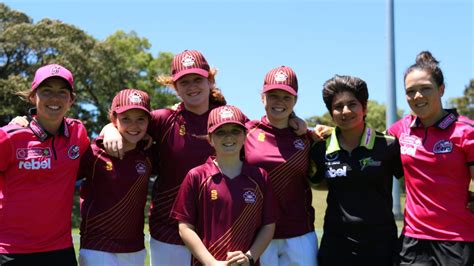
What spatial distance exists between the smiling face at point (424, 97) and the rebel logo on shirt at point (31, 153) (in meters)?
3.14

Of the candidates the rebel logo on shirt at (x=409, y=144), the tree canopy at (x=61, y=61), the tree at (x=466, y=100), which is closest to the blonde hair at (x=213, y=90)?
the rebel logo on shirt at (x=409, y=144)

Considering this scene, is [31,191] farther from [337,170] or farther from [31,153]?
[337,170]

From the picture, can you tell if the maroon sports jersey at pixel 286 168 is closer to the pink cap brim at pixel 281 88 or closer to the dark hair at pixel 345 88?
the pink cap brim at pixel 281 88

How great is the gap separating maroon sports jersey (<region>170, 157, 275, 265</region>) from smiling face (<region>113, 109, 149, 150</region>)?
32.5 inches

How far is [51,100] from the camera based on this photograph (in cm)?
467

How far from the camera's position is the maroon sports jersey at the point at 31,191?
4453 millimetres

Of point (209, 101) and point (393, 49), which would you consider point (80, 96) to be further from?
point (209, 101)

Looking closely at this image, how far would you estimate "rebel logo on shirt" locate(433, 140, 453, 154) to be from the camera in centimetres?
452

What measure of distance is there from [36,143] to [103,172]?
63cm

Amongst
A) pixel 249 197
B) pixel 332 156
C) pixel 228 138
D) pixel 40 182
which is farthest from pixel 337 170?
pixel 40 182

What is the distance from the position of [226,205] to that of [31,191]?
1.61m

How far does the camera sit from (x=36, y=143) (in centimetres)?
456

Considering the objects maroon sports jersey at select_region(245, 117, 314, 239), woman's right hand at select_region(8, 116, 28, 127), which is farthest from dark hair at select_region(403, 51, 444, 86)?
woman's right hand at select_region(8, 116, 28, 127)

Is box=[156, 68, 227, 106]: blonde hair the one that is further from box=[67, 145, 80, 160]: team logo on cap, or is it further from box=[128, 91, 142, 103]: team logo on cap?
box=[67, 145, 80, 160]: team logo on cap
